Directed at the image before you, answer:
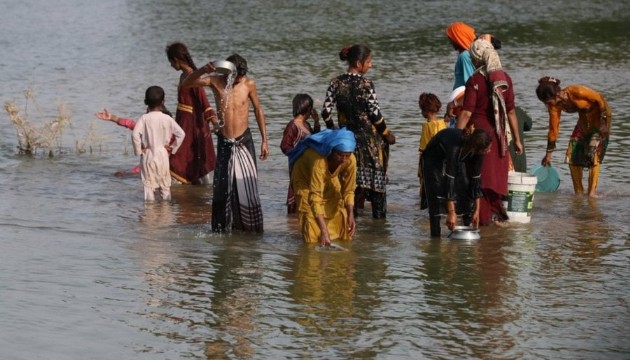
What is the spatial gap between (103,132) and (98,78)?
17.6 feet

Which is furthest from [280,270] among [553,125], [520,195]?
[553,125]

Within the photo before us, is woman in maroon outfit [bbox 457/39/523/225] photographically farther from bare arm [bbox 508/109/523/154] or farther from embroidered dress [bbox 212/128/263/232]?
embroidered dress [bbox 212/128/263/232]

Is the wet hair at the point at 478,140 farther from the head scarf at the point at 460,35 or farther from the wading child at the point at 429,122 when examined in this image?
the head scarf at the point at 460,35

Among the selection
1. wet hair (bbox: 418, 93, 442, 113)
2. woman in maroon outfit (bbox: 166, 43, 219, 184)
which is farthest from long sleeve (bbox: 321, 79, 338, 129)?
woman in maroon outfit (bbox: 166, 43, 219, 184)

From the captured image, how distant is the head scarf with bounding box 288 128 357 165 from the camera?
9523mm

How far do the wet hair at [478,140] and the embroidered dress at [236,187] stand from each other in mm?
1775

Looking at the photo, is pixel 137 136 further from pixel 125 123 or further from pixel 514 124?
pixel 514 124

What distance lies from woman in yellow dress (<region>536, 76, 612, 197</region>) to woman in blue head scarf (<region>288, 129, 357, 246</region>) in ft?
8.22

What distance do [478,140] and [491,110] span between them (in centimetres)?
100

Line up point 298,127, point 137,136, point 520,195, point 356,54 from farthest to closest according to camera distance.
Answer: point 137,136 → point 298,127 → point 520,195 → point 356,54

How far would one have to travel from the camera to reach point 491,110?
34.9 feet

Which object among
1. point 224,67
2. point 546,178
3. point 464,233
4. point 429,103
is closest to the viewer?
point 224,67

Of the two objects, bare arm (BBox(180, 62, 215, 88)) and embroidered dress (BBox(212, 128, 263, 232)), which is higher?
bare arm (BBox(180, 62, 215, 88))

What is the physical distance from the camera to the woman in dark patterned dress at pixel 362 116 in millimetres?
10914
